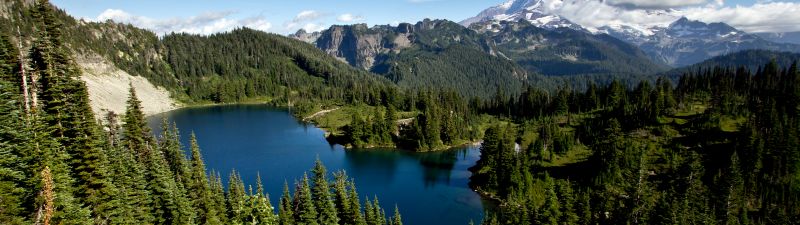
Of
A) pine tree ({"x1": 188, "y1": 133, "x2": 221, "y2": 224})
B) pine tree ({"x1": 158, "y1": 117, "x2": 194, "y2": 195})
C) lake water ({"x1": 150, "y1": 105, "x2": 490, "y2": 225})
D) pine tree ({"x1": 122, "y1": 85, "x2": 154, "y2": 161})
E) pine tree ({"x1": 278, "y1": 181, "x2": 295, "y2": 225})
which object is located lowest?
lake water ({"x1": 150, "y1": 105, "x2": 490, "y2": 225})

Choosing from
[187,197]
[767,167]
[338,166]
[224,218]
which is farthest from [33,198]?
[767,167]

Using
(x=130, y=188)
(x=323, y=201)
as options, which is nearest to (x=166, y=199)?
(x=130, y=188)

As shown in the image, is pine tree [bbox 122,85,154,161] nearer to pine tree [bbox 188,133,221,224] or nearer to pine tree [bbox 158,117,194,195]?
pine tree [bbox 158,117,194,195]

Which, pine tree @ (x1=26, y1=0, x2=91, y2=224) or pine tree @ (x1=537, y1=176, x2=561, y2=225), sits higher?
pine tree @ (x1=26, y1=0, x2=91, y2=224)

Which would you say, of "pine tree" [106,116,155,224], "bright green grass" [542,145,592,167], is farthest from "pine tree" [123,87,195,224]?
"bright green grass" [542,145,592,167]

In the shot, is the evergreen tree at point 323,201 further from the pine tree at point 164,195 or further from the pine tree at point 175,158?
the pine tree at point 175,158

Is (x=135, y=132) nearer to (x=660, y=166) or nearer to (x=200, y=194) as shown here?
(x=200, y=194)
